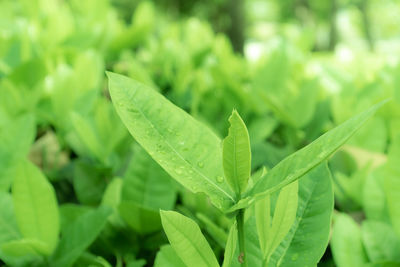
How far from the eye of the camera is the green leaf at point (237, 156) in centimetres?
68

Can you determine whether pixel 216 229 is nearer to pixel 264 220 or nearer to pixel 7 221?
pixel 264 220

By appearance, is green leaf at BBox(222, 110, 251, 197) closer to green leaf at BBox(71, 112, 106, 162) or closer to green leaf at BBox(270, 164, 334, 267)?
green leaf at BBox(270, 164, 334, 267)

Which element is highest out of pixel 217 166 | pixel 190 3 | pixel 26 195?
pixel 217 166

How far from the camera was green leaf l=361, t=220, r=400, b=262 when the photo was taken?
0.94 meters

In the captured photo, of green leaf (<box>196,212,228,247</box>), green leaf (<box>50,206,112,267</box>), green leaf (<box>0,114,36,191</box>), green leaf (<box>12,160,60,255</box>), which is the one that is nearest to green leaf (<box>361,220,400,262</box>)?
green leaf (<box>196,212,228,247</box>)

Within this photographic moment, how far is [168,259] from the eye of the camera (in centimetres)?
79

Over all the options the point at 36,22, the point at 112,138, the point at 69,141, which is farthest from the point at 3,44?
the point at 112,138

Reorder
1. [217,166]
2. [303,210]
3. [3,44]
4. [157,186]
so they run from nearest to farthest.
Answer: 1. [217,166]
2. [303,210]
3. [157,186]
4. [3,44]

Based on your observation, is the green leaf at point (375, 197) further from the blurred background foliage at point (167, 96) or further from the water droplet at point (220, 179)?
the water droplet at point (220, 179)

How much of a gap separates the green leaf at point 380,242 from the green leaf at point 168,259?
0.41 m

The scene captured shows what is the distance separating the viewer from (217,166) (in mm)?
766

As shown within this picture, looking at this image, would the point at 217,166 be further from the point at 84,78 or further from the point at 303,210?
the point at 84,78

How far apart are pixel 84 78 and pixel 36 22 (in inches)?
40.7

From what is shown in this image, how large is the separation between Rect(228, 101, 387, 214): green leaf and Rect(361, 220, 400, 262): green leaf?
0.38m
